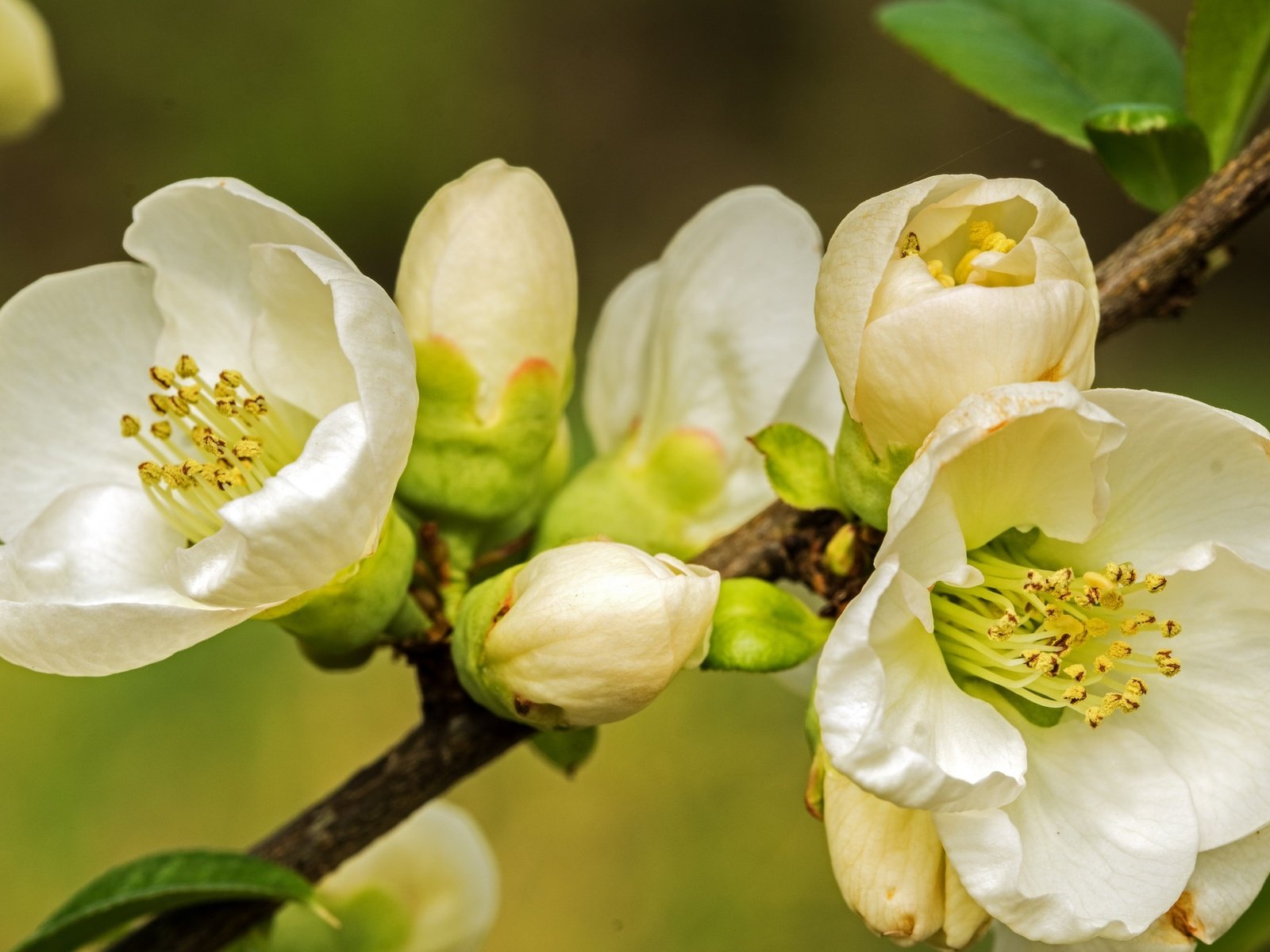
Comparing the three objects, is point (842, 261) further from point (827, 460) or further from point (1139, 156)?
point (1139, 156)

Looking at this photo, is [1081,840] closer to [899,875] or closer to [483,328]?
[899,875]

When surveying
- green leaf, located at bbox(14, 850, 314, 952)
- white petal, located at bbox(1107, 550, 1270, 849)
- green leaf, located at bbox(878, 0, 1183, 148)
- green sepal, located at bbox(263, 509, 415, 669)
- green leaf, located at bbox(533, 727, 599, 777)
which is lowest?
green leaf, located at bbox(533, 727, 599, 777)

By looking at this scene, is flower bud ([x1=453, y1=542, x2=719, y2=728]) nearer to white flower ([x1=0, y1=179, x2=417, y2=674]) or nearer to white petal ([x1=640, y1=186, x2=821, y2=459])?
white flower ([x1=0, y1=179, x2=417, y2=674])

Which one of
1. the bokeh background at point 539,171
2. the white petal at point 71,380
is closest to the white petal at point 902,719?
the white petal at point 71,380

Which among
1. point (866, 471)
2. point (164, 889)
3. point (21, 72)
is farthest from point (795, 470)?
point (21, 72)

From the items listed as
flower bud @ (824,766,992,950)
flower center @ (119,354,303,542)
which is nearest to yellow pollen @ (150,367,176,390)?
flower center @ (119,354,303,542)

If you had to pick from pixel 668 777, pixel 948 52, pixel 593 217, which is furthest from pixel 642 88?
pixel 948 52
